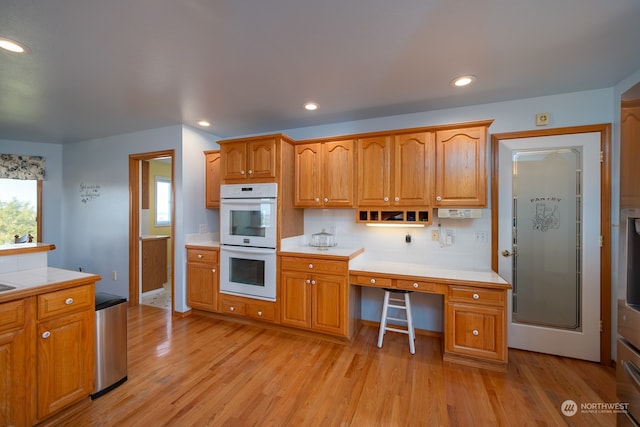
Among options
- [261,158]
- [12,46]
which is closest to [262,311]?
[261,158]

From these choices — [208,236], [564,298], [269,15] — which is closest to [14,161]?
[208,236]

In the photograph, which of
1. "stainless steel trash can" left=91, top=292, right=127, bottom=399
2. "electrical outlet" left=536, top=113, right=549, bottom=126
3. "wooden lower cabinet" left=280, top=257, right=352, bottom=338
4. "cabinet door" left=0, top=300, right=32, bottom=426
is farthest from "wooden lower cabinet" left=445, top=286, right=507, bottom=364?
"cabinet door" left=0, top=300, right=32, bottom=426

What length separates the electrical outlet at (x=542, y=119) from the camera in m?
2.49

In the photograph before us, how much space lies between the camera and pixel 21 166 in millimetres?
4055

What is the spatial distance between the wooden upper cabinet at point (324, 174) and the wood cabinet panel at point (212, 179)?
1215 millimetres

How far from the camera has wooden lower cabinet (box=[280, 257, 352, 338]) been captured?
2607 millimetres

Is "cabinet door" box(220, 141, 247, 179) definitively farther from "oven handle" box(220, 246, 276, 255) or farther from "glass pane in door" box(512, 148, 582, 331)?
"glass pane in door" box(512, 148, 582, 331)

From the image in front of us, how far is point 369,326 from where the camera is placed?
3135mm

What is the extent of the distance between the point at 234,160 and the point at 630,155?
10.4 ft

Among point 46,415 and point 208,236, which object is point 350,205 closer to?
point 208,236

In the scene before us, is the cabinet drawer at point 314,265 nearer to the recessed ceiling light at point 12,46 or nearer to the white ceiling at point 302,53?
the white ceiling at point 302,53

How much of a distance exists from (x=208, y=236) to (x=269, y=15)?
9.88ft

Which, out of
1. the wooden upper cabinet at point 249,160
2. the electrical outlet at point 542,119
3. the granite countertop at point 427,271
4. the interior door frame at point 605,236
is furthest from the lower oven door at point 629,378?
the wooden upper cabinet at point 249,160

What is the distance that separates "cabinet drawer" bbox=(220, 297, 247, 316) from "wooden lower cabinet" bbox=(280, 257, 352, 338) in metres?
0.52
